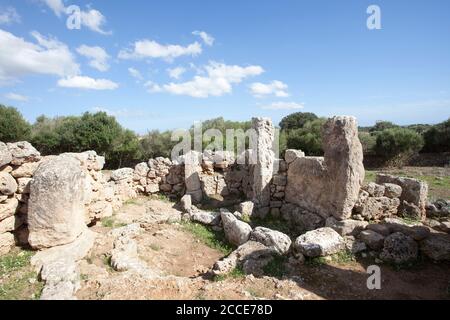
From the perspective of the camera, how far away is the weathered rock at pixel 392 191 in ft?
30.6

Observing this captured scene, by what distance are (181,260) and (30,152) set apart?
174 inches

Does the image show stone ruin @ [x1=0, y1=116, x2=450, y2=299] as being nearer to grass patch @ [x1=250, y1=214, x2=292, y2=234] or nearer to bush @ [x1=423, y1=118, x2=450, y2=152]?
grass patch @ [x1=250, y1=214, x2=292, y2=234]

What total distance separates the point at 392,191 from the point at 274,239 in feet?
15.3

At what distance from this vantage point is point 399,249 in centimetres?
663

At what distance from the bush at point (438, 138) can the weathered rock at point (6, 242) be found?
30253mm

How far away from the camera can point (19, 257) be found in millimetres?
6328

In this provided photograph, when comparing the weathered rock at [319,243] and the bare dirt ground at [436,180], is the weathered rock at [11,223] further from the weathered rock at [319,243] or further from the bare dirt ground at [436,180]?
the bare dirt ground at [436,180]

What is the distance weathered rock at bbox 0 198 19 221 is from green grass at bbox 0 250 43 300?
0.84 meters

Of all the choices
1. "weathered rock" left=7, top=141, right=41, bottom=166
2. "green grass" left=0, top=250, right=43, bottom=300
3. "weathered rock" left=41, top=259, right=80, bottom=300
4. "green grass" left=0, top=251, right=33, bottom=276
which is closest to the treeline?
"weathered rock" left=7, top=141, right=41, bottom=166

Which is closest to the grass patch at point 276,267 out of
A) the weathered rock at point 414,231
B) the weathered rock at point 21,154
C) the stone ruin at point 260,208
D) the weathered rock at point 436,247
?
the stone ruin at point 260,208

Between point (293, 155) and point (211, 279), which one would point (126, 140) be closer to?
point (293, 155)

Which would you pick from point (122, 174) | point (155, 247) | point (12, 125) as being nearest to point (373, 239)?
point (155, 247)

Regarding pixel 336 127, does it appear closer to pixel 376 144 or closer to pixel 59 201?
pixel 59 201
